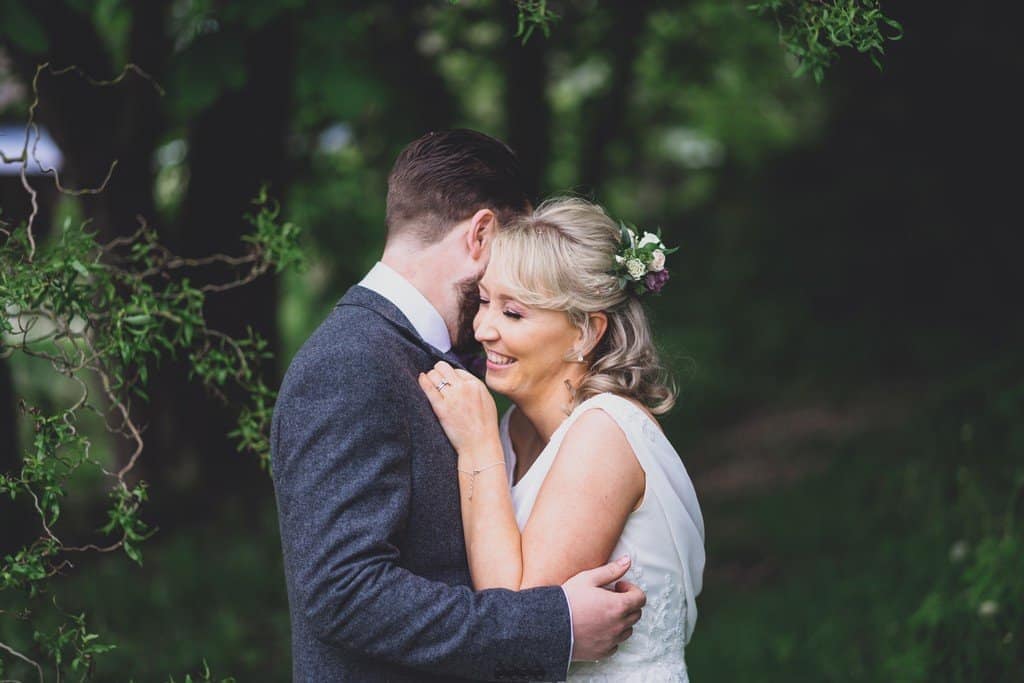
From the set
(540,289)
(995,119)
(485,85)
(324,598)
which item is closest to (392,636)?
(324,598)

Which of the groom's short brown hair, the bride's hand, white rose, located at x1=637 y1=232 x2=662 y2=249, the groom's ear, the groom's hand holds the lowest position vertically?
the groom's hand

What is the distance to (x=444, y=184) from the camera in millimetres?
2668

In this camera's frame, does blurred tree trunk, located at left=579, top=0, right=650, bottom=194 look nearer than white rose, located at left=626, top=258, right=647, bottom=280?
No

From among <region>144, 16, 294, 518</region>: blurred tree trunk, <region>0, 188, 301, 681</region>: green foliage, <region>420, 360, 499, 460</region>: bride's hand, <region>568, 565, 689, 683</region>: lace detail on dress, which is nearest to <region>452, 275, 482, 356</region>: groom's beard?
<region>420, 360, 499, 460</region>: bride's hand

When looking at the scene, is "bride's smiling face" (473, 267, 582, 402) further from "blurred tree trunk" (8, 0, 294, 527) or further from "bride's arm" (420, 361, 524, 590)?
"blurred tree trunk" (8, 0, 294, 527)

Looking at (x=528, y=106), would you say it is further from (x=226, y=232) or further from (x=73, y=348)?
(x=73, y=348)

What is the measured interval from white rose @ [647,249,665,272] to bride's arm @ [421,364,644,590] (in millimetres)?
441

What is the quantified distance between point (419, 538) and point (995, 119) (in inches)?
365

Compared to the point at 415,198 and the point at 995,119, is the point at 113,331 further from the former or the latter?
the point at 995,119

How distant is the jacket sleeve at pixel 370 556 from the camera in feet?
7.34

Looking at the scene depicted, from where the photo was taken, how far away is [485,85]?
543 inches

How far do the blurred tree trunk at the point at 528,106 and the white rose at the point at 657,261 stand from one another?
5425 millimetres

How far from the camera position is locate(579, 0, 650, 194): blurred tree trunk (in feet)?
26.3

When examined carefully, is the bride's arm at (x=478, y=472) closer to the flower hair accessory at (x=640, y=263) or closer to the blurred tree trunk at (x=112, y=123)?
the flower hair accessory at (x=640, y=263)
